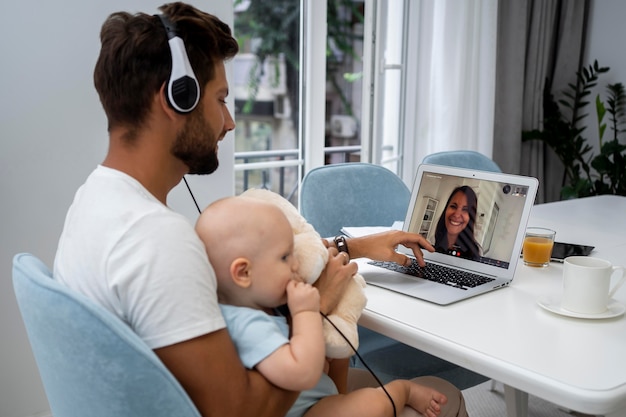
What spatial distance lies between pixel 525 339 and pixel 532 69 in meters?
3.31

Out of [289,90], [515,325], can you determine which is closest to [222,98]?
[515,325]

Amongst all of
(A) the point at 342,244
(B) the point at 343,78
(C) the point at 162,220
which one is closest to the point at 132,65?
(C) the point at 162,220

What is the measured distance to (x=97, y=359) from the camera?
2.77 ft

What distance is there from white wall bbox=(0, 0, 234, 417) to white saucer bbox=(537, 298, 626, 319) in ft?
5.14

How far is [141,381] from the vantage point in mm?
844

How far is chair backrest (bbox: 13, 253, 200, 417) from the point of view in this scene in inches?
32.8

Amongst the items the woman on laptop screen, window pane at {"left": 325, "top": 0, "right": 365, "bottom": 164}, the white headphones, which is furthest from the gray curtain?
the white headphones

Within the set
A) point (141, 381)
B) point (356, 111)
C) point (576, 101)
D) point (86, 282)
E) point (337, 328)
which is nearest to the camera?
point (141, 381)

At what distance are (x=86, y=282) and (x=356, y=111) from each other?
414 cm

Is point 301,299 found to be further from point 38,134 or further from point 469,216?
point 38,134

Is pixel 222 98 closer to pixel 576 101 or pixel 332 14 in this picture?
pixel 332 14

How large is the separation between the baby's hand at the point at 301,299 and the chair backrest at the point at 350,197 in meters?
1.10

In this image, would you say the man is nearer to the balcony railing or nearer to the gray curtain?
the balcony railing

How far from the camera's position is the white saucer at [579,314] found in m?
1.24
